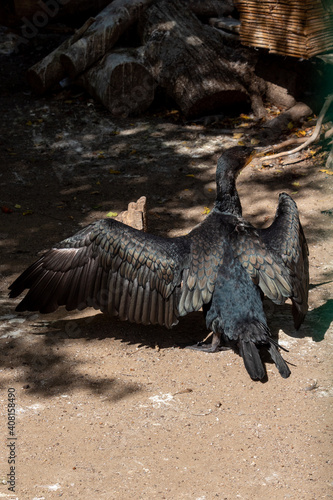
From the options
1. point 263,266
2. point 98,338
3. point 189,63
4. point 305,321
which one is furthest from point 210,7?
point 98,338

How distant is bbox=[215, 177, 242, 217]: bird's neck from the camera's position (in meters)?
5.31

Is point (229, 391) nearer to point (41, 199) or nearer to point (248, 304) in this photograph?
point (248, 304)

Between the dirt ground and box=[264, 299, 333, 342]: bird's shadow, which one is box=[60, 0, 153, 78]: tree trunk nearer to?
the dirt ground

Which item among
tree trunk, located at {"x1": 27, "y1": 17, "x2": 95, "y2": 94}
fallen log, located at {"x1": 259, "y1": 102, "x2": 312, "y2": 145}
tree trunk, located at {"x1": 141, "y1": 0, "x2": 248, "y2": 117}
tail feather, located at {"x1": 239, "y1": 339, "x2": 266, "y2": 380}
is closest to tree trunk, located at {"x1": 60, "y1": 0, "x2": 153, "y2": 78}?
tree trunk, located at {"x1": 27, "y1": 17, "x2": 95, "y2": 94}

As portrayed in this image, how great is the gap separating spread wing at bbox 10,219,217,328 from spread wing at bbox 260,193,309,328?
0.54 metres

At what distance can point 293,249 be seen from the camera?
16.4ft

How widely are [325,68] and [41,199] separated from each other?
435 cm

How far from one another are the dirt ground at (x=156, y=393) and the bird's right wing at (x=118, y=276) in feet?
1.18

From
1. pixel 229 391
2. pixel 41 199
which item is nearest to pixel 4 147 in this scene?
pixel 41 199

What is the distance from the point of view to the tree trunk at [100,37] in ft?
32.4

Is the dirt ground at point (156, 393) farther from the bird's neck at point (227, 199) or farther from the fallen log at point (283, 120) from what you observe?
the fallen log at point (283, 120)

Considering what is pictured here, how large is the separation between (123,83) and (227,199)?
495 cm

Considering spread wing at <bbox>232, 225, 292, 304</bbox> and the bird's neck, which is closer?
spread wing at <bbox>232, 225, 292, 304</bbox>

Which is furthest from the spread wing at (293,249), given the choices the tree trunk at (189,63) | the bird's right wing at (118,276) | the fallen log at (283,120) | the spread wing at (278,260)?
the tree trunk at (189,63)
